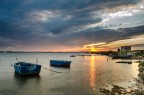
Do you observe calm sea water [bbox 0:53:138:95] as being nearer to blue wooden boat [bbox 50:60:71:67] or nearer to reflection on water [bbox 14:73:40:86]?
reflection on water [bbox 14:73:40:86]

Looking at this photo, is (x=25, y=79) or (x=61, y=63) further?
(x=61, y=63)

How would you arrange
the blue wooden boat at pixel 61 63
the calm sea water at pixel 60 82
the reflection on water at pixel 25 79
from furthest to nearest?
the blue wooden boat at pixel 61 63 → the reflection on water at pixel 25 79 → the calm sea water at pixel 60 82

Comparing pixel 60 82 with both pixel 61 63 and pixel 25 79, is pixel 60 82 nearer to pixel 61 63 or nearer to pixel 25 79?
pixel 25 79

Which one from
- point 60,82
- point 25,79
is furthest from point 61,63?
point 60,82

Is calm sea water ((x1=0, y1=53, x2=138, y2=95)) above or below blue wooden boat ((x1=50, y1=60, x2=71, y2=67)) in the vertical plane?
below

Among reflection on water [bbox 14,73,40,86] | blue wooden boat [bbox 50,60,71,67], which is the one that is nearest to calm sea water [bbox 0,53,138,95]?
reflection on water [bbox 14,73,40,86]

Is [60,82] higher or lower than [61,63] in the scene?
lower

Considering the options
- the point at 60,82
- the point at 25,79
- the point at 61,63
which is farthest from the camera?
the point at 61,63

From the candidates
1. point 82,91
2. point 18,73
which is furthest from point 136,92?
point 18,73

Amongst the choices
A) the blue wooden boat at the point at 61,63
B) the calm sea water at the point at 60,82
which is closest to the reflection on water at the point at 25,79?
the calm sea water at the point at 60,82

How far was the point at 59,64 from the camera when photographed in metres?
89.0

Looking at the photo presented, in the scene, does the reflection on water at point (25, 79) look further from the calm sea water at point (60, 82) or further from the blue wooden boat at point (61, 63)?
the blue wooden boat at point (61, 63)

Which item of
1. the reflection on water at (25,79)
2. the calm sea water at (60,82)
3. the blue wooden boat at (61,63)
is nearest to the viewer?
the calm sea water at (60,82)

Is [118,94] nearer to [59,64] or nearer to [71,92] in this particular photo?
[71,92]
